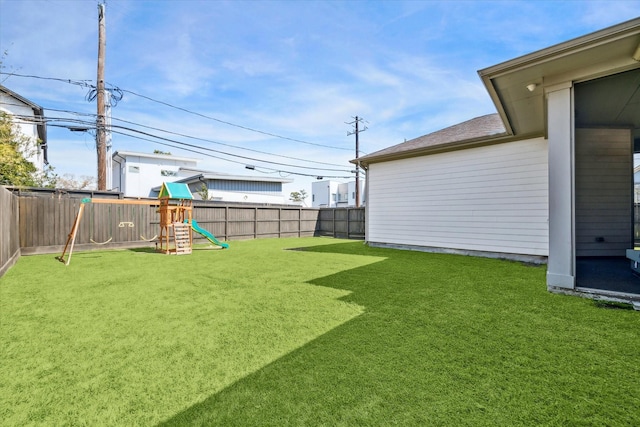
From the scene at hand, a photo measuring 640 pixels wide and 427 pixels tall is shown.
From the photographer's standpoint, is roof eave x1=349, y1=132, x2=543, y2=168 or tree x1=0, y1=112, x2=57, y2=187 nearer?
roof eave x1=349, y1=132, x2=543, y2=168

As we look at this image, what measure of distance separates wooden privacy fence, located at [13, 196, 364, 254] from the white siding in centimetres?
413

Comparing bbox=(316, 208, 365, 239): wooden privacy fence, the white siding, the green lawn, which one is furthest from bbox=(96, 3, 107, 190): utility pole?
the white siding

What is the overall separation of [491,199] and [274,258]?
17.8 feet

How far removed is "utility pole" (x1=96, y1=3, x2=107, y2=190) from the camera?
10.4 meters

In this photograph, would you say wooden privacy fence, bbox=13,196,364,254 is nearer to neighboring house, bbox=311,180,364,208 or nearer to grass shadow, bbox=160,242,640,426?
grass shadow, bbox=160,242,640,426

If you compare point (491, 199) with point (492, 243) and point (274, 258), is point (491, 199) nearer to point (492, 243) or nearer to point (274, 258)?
point (492, 243)

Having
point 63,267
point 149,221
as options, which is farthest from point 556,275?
point 149,221

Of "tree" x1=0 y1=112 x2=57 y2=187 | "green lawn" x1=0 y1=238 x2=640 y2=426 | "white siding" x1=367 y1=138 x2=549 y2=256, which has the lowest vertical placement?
"green lawn" x1=0 y1=238 x2=640 y2=426

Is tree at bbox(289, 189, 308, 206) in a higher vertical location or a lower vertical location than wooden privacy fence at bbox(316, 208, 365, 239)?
higher

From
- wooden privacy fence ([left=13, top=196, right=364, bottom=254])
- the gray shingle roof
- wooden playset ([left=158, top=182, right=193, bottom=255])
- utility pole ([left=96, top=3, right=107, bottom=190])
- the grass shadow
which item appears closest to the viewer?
the grass shadow

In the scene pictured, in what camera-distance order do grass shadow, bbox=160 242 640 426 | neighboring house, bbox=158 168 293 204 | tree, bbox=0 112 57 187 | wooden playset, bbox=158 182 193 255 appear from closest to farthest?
grass shadow, bbox=160 242 640 426, tree, bbox=0 112 57 187, wooden playset, bbox=158 182 193 255, neighboring house, bbox=158 168 293 204

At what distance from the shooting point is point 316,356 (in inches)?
85.1

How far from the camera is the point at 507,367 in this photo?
1984 mm

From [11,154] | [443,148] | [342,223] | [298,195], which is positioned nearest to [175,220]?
[11,154]
